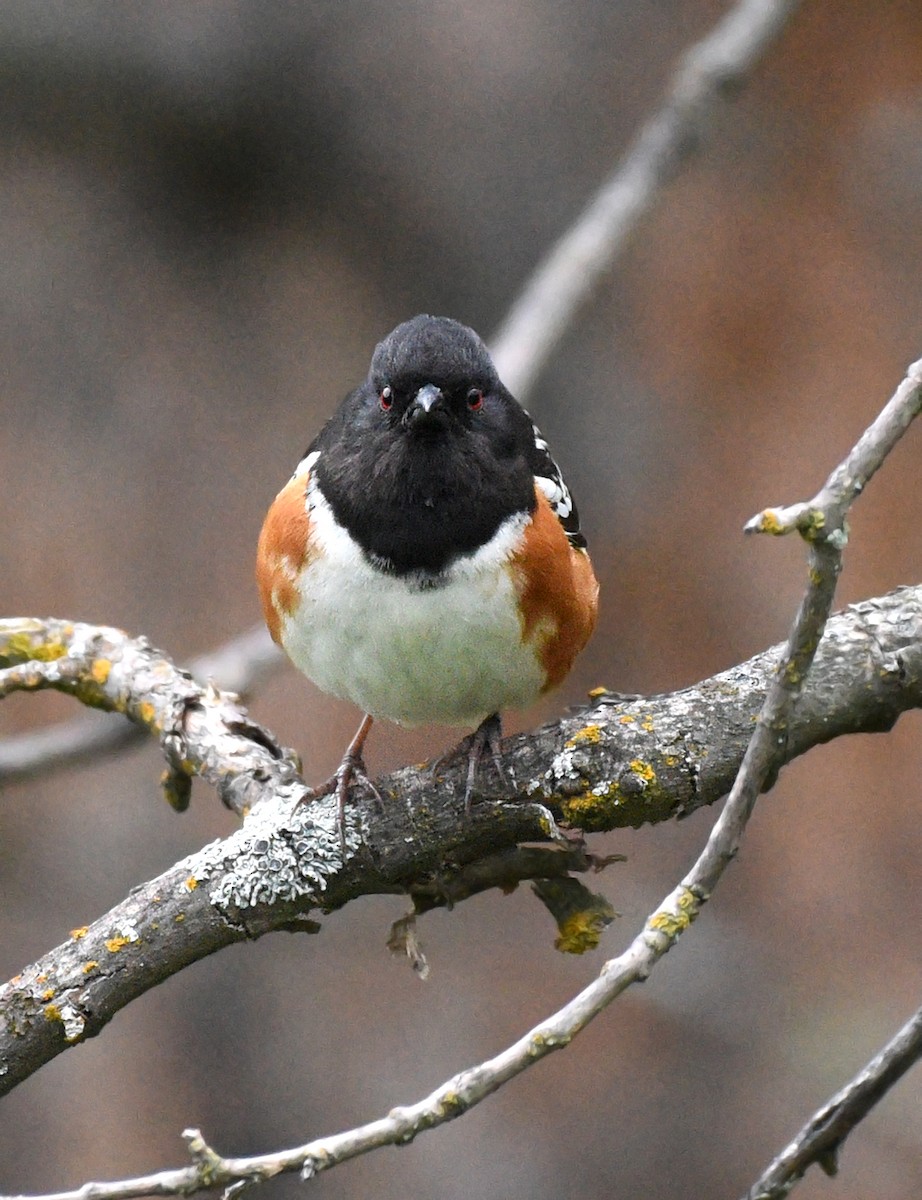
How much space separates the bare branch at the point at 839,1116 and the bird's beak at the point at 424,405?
47.4 inches

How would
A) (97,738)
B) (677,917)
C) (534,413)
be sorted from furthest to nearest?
(534,413) < (97,738) < (677,917)

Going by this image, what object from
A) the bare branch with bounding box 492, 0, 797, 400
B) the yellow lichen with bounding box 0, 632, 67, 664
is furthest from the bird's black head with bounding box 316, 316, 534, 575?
the bare branch with bounding box 492, 0, 797, 400

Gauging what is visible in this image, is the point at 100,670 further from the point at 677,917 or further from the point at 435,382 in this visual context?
the point at 677,917

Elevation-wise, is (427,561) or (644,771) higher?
(427,561)

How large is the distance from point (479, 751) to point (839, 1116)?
79 centimetres

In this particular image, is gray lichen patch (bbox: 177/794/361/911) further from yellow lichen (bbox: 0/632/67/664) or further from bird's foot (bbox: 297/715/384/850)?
yellow lichen (bbox: 0/632/67/664)

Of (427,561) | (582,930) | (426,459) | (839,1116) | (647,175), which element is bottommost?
(839,1116)

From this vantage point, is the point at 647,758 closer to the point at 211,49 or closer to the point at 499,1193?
the point at 499,1193

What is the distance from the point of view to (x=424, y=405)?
7.38 feet

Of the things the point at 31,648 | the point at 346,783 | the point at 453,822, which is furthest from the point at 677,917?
the point at 31,648

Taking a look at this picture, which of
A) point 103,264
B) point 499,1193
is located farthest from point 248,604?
point 499,1193

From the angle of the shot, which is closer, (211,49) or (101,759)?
(101,759)

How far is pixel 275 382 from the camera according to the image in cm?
408

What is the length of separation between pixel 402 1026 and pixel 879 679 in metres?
2.41
